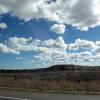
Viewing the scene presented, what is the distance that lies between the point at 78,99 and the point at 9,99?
3.85 meters

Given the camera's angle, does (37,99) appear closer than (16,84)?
Yes

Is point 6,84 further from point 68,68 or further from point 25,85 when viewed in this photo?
point 68,68

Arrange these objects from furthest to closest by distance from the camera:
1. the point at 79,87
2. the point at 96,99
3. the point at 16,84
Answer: the point at 16,84
the point at 79,87
the point at 96,99

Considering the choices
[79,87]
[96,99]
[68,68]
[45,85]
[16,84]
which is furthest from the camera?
[68,68]

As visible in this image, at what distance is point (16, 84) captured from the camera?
2911 cm

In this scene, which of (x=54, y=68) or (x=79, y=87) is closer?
(x=79, y=87)

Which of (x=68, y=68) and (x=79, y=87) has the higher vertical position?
(x=68, y=68)

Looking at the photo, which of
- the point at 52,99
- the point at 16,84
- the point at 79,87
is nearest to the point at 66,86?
the point at 79,87

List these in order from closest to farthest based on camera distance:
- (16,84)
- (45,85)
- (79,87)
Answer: (79,87)
(45,85)
(16,84)

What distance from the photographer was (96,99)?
15320 millimetres

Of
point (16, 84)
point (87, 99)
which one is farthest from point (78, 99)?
point (16, 84)

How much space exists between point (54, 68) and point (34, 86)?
162930 mm

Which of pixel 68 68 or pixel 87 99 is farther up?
pixel 68 68

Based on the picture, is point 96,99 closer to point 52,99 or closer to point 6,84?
point 52,99
